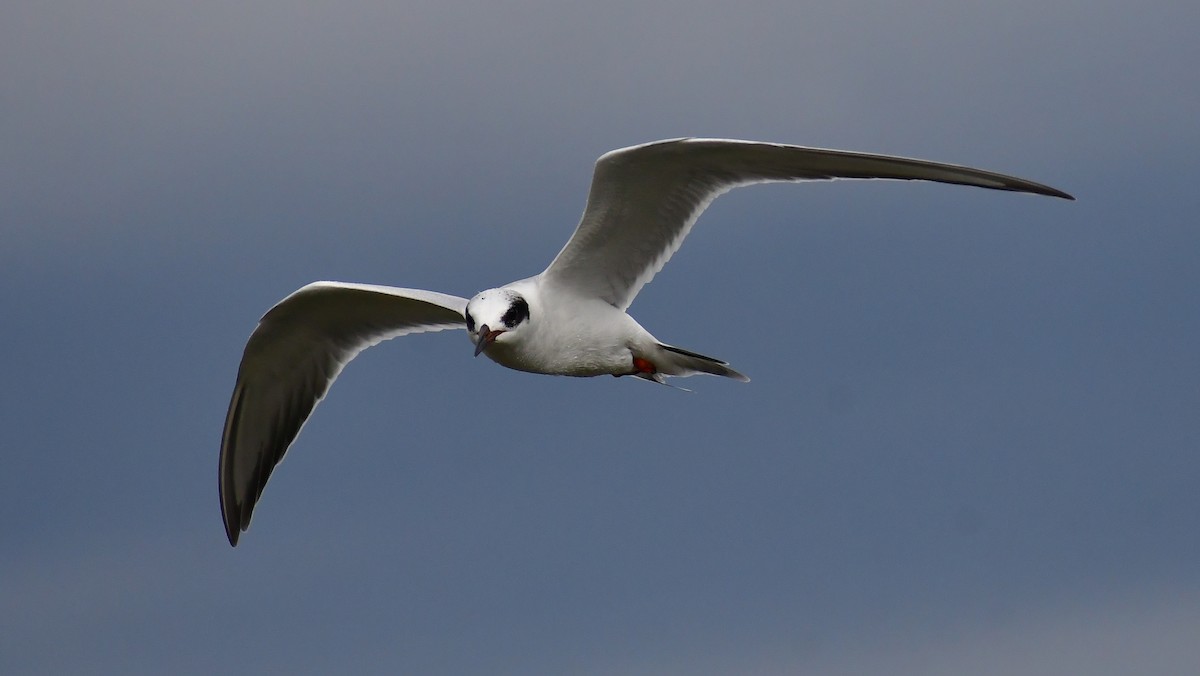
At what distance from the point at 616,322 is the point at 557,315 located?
759 millimetres

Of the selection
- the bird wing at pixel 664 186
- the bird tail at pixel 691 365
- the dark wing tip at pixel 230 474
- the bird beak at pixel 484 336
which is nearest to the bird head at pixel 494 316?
the bird beak at pixel 484 336

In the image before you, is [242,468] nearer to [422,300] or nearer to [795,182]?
[422,300]

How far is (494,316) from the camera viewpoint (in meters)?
12.8

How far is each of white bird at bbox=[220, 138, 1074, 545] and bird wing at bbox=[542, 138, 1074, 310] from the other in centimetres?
1

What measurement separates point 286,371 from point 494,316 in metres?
5.11

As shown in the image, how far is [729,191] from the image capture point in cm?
1438

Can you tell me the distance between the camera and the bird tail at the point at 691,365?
15.0 meters

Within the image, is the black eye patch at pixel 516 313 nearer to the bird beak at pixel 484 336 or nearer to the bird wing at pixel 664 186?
the bird beak at pixel 484 336

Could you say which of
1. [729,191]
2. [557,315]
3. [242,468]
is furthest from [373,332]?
[729,191]

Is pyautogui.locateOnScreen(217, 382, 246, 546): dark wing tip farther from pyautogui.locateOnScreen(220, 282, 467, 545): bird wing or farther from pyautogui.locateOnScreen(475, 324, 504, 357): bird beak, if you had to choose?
pyautogui.locateOnScreen(475, 324, 504, 357): bird beak

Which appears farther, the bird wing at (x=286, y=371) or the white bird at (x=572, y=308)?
the bird wing at (x=286, y=371)

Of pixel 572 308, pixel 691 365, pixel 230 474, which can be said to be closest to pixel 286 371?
pixel 230 474

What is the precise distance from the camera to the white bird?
13.1 metres

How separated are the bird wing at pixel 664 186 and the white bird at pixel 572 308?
0.01m
